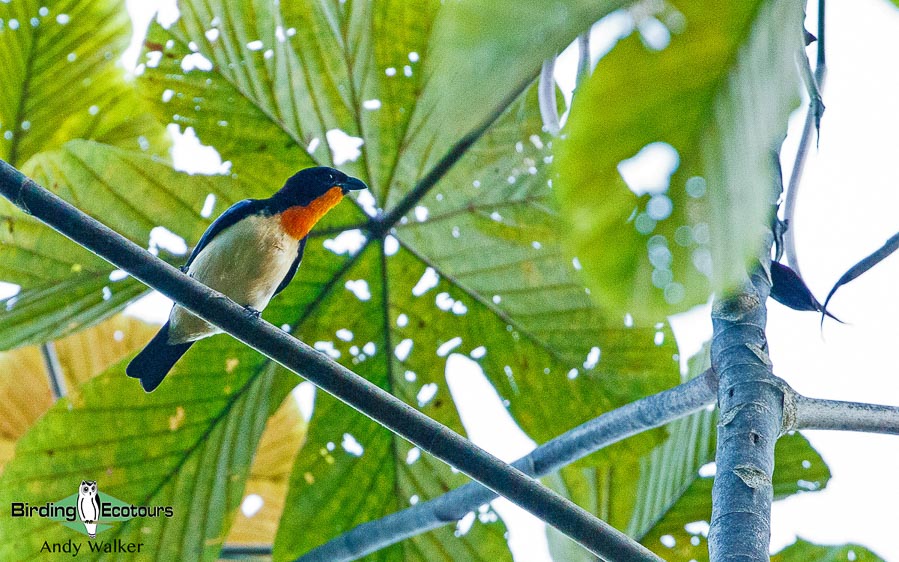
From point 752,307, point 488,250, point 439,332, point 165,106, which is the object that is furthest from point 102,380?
point 752,307

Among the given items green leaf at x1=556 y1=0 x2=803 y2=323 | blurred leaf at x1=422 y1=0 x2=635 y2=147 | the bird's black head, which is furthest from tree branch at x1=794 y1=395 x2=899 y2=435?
the bird's black head

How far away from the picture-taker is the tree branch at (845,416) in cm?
172

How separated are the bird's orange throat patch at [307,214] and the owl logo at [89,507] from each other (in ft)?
3.13

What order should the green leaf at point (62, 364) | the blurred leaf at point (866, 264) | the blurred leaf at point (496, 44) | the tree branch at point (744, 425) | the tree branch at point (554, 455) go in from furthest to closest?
the green leaf at point (62, 364) → the tree branch at point (554, 455) → the blurred leaf at point (866, 264) → the tree branch at point (744, 425) → the blurred leaf at point (496, 44)

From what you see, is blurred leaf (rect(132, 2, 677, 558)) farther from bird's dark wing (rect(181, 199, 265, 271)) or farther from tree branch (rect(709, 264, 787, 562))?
tree branch (rect(709, 264, 787, 562))

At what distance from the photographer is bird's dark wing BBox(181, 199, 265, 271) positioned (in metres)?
2.81

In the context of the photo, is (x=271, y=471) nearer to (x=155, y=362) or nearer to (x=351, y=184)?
(x=155, y=362)

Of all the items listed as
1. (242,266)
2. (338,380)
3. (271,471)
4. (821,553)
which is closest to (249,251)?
(242,266)

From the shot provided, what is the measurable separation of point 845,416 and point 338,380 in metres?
0.91

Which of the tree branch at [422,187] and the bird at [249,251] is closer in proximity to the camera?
the tree branch at [422,187]

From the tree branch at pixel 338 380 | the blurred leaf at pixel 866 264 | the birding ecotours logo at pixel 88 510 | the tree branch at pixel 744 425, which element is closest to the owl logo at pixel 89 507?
the birding ecotours logo at pixel 88 510

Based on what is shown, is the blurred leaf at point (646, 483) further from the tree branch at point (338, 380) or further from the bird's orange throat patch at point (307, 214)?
the tree branch at point (338, 380)

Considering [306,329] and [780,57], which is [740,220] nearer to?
[780,57]

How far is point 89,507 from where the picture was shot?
9.11 ft
